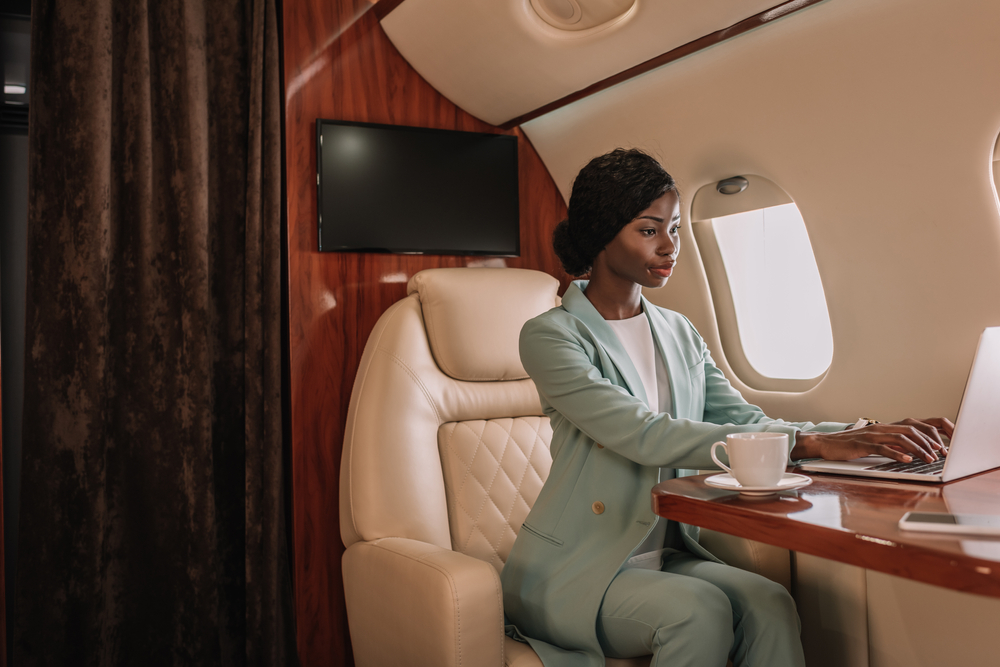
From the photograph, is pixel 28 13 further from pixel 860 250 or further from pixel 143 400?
pixel 860 250

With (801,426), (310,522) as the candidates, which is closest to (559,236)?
(801,426)

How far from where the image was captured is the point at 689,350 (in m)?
1.72

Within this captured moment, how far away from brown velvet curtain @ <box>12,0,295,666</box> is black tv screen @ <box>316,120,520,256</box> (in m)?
0.16

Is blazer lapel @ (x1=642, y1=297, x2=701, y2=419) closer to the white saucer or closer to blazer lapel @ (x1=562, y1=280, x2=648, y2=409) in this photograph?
blazer lapel @ (x1=562, y1=280, x2=648, y2=409)

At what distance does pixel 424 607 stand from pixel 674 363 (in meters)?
0.72

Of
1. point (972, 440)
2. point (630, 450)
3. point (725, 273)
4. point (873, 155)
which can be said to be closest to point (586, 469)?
point (630, 450)

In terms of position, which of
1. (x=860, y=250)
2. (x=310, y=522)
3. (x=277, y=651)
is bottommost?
(x=277, y=651)

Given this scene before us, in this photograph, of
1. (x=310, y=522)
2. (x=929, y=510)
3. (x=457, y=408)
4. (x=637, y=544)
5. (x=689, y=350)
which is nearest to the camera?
(x=929, y=510)

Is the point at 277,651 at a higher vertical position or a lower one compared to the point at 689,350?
lower

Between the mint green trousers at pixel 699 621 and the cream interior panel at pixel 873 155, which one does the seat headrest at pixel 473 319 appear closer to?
the cream interior panel at pixel 873 155

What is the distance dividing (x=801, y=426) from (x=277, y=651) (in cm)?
151

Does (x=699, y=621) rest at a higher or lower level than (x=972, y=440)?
lower

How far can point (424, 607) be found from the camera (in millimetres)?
1391

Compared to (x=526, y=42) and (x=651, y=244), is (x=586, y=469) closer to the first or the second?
(x=651, y=244)
